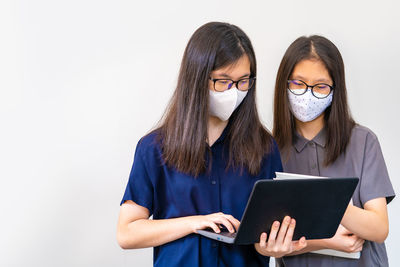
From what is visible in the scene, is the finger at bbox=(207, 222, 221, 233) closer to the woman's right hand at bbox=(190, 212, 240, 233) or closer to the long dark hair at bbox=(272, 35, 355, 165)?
the woman's right hand at bbox=(190, 212, 240, 233)

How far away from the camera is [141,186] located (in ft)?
4.45

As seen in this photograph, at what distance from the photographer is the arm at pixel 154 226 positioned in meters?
1.25

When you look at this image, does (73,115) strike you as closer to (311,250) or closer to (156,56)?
(156,56)

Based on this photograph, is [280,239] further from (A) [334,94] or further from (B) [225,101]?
(A) [334,94]

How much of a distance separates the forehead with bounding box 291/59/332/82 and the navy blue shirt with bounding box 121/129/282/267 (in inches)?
15.3

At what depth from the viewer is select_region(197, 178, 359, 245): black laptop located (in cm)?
114

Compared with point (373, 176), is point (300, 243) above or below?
below

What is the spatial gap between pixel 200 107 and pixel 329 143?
0.50 m

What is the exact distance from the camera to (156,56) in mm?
2072

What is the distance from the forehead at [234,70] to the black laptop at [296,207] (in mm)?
360

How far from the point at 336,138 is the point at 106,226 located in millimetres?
986

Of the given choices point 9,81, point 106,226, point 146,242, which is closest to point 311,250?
point 146,242

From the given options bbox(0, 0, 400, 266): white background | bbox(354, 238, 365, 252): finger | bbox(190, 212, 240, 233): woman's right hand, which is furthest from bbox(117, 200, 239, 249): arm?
bbox(0, 0, 400, 266): white background

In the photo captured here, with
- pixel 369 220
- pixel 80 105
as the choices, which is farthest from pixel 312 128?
pixel 80 105
